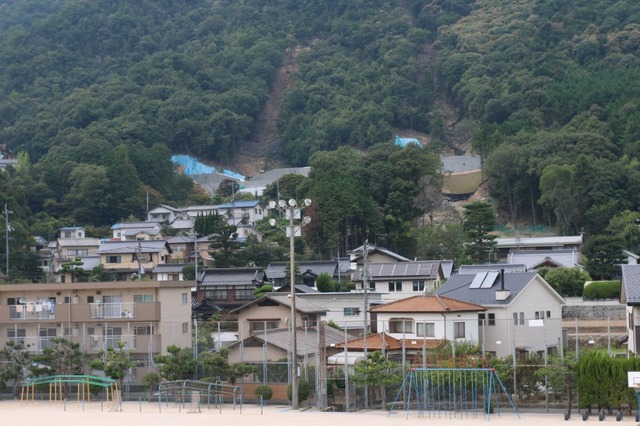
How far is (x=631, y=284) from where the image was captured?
27422 millimetres

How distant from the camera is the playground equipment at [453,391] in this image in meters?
25.8

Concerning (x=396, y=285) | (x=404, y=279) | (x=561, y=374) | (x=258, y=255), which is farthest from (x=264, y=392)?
(x=258, y=255)

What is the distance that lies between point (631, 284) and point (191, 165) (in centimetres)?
7384

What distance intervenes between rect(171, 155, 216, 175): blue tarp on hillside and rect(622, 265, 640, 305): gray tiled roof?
71.3 meters

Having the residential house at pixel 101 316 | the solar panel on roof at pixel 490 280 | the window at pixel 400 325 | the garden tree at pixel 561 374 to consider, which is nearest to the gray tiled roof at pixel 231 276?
the residential house at pixel 101 316

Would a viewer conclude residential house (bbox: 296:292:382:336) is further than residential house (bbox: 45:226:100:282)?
No

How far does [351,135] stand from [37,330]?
68.6m

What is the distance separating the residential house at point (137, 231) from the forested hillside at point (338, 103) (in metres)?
4.57

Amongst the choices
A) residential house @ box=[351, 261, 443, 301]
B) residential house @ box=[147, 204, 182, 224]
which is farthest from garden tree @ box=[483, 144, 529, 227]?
residential house @ box=[351, 261, 443, 301]

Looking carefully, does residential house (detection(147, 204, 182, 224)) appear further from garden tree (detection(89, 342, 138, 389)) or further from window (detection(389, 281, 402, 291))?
garden tree (detection(89, 342, 138, 389))

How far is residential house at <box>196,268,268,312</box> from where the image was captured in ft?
166

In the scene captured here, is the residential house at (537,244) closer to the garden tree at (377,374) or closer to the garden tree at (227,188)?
the garden tree at (227,188)

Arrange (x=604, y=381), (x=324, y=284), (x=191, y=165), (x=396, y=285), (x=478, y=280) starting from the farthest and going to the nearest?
(x=191, y=165), (x=324, y=284), (x=396, y=285), (x=478, y=280), (x=604, y=381)

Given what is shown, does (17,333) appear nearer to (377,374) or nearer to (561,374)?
(377,374)
